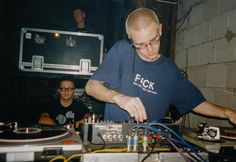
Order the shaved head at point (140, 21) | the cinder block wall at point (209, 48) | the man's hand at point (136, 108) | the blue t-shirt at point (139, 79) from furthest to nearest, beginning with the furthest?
the cinder block wall at point (209, 48), the blue t-shirt at point (139, 79), the shaved head at point (140, 21), the man's hand at point (136, 108)

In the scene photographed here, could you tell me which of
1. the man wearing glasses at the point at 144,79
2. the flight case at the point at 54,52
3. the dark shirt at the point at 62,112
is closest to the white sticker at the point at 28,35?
the flight case at the point at 54,52

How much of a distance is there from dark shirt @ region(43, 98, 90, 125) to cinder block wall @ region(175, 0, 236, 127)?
6.00 ft

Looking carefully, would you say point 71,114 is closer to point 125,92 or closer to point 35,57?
point 35,57

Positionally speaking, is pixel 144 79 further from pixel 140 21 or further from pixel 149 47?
pixel 140 21

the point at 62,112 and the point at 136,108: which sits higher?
the point at 136,108

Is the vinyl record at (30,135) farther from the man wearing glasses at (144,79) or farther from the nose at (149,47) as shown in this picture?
the nose at (149,47)

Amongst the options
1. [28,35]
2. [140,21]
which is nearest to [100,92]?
[140,21]

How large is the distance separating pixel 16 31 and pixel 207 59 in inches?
196

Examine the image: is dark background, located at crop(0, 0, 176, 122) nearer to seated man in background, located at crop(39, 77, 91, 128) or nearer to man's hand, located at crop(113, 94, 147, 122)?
seated man in background, located at crop(39, 77, 91, 128)

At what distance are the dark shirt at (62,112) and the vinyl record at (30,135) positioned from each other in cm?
262

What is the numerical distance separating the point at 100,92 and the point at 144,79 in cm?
49

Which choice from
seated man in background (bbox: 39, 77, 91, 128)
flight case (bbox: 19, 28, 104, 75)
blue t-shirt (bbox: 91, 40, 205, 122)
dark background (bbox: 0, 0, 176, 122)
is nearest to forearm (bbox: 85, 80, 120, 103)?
blue t-shirt (bbox: 91, 40, 205, 122)

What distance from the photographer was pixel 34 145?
970 mm

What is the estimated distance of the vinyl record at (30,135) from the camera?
1021 mm
